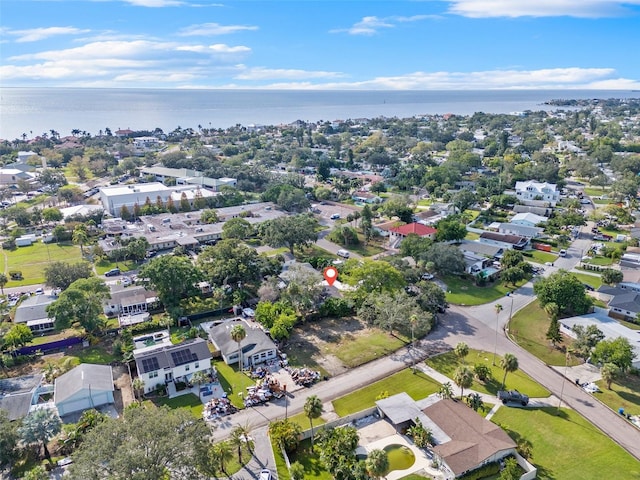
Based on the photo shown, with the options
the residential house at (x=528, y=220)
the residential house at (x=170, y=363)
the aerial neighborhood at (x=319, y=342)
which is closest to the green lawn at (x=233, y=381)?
the aerial neighborhood at (x=319, y=342)

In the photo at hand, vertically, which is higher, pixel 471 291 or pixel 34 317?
pixel 34 317

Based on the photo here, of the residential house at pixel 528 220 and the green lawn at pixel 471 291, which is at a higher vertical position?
the residential house at pixel 528 220

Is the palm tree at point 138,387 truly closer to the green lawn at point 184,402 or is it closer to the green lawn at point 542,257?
the green lawn at point 184,402

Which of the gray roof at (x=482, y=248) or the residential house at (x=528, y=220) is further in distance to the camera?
the residential house at (x=528, y=220)

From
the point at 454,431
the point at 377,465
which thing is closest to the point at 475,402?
the point at 454,431

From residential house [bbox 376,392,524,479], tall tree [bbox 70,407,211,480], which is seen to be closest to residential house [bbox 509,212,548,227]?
residential house [bbox 376,392,524,479]

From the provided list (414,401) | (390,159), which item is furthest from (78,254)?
(390,159)

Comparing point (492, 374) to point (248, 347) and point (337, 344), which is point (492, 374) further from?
point (248, 347)
